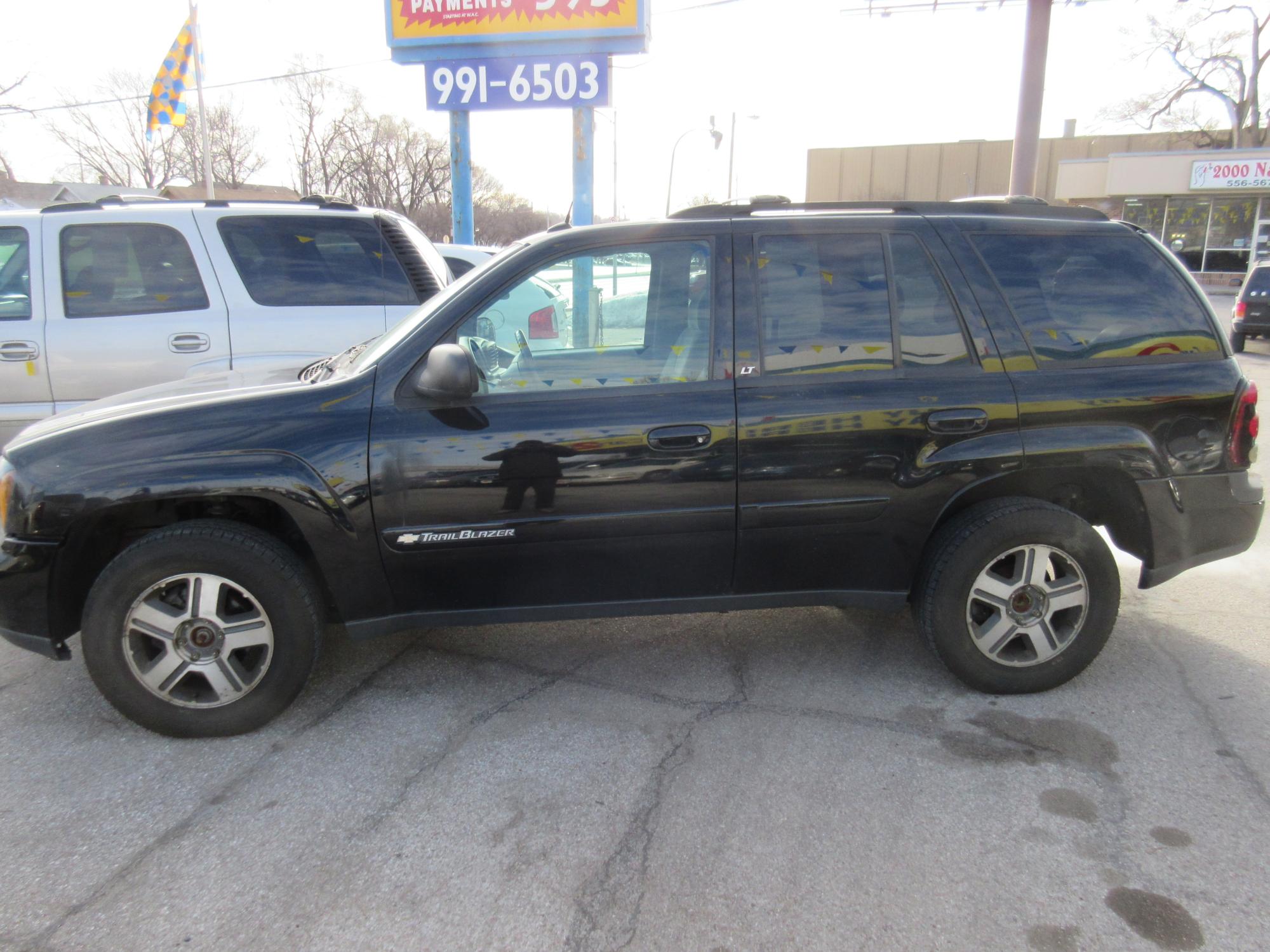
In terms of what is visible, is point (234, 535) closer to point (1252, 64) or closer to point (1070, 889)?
point (1070, 889)

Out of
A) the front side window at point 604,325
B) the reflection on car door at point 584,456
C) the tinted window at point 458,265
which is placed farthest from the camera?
the tinted window at point 458,265

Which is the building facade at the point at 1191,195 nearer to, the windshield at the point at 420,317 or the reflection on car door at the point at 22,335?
the reflection on car door at the point at 22,335

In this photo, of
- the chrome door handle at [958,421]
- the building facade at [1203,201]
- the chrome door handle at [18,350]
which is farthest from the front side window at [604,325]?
the building facade at [1203,201]

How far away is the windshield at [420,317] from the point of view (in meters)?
3.26

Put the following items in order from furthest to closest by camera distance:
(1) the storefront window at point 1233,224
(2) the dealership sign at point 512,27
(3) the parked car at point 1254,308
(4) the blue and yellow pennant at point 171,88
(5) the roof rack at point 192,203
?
1. (1) the storefront window at point 1233,224
2. (4) the blue and yellow pennant at point 171,88
3. (3) the parked car at point 1254,308
4. (2) the dealership sign at point 512,27
5. (5) the roof rack at point 192,203

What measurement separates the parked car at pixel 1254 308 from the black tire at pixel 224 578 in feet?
→ 52.1

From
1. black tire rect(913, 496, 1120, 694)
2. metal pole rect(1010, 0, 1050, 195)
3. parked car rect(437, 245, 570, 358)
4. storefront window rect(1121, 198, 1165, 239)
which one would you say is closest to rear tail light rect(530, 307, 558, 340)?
parked car rect(437, 245, 570, 358)

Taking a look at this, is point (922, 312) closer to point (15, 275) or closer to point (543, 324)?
point (543, 324)

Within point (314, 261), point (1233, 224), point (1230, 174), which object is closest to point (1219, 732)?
point (314, 261)

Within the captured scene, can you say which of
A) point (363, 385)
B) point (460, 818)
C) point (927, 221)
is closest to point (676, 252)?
point (927, 221)

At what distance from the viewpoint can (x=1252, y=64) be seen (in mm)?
42031

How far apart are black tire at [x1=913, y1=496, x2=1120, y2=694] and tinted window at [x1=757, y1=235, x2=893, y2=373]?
725 millimetres

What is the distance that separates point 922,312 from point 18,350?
5355mm

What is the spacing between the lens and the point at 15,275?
5586 millimetres
